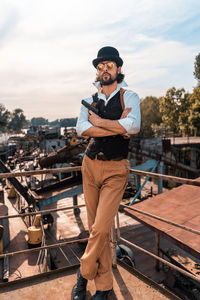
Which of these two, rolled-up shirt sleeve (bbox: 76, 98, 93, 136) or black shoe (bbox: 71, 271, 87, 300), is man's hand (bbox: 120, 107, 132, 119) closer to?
rolled-up shirt sleeve (bbox: 76, 98, 93, 136)

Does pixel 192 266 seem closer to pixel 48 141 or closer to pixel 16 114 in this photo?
pixel 48 141

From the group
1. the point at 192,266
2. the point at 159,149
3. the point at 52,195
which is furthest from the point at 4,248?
the point at 159,149

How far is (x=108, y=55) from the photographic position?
264 centimetres

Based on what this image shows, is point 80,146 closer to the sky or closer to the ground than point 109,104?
closer to the ground

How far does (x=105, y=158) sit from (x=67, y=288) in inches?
70.5

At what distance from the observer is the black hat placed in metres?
2.64

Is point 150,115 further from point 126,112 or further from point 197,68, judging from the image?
point 126,112

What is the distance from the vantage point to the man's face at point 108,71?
2680mm

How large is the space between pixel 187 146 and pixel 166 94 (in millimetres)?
14805

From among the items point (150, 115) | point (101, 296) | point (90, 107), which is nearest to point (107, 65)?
point (90, 107)

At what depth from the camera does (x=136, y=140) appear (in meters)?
24.6

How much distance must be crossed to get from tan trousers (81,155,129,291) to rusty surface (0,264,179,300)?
0.41 meters

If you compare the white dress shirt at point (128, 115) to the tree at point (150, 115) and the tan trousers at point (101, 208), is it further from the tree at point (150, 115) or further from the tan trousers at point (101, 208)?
the tree at point (150, 115)

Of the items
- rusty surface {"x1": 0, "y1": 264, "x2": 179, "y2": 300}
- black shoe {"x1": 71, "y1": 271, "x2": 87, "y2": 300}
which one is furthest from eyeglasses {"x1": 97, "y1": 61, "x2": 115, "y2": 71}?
rusty surface {"x1": 0, "y1": 264, "x2": 179, "y2": 300}
